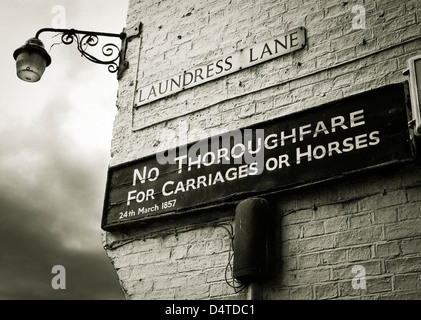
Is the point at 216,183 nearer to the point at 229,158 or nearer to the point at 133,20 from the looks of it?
the point at 229,158

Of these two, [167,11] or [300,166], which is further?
[167,11]

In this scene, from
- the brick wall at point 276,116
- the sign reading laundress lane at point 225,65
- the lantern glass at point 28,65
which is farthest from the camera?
the lantern glass at point 28,65

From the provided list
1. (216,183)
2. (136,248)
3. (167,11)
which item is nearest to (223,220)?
(216,183)

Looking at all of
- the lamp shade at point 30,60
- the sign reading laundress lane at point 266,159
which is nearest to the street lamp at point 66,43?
the lamp shade at point 30,60

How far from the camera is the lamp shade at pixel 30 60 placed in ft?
13.3

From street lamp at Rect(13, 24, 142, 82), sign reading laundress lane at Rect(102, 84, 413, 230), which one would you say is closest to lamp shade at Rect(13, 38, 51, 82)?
street lamp at Rect(13, 24, 142, 82)

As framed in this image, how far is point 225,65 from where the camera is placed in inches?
150

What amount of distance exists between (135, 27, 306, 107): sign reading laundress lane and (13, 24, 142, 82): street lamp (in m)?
0.50

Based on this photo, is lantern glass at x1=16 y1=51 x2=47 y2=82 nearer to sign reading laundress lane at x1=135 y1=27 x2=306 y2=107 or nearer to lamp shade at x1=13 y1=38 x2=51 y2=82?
lamp shade at x1=13 y1=38 x2=51 y2=82

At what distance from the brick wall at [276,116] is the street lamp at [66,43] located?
0.35 ft

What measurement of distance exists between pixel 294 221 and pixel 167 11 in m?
2.50

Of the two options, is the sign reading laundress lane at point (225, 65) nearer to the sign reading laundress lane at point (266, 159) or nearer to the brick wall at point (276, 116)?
the brick wall at point (276, 116)

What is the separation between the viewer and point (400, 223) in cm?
262

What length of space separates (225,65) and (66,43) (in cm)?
157
